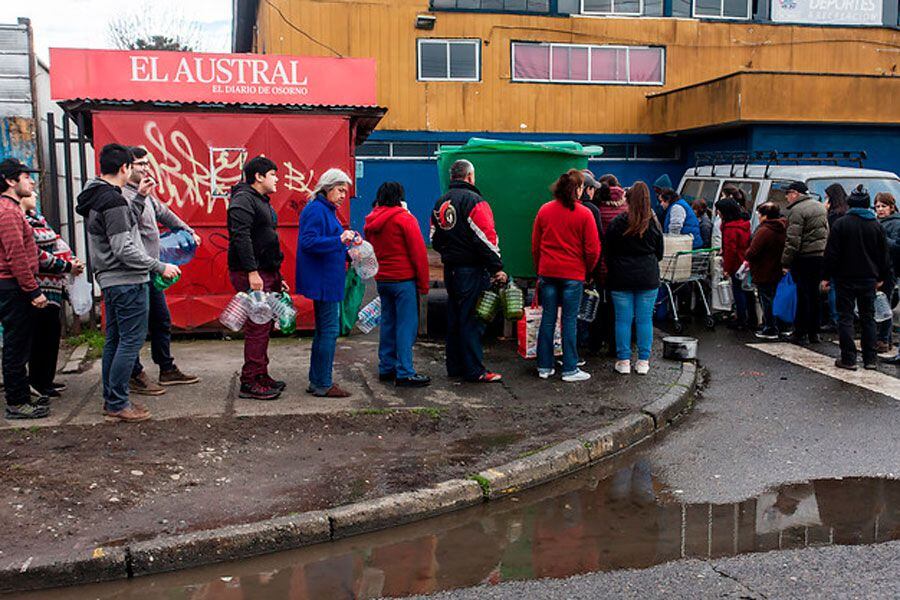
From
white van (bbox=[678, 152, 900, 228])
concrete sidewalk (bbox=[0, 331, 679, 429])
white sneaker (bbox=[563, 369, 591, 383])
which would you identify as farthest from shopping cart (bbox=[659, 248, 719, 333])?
white sneaker (bbox=[563, 369, 591, 383])

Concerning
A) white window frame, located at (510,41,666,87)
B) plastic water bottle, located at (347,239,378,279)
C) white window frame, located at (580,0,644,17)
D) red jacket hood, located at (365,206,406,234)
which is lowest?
plastic water bottle, located at (347,239,378,279)

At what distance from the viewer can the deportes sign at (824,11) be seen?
25.2m

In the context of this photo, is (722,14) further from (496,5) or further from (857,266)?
(857,266)

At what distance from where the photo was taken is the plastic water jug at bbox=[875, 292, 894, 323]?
9477 mm

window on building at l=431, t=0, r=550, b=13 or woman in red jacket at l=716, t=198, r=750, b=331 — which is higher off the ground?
window on building at l=431, t=0, r=550, b=13

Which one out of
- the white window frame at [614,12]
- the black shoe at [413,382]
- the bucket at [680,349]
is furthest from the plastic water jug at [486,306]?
the white window frame at [614,12]

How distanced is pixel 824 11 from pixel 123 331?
78.9 feet

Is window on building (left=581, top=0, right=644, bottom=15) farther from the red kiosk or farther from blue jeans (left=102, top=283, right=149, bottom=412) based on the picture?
blue jeans (left=102, top=283, right=149, bottom=412)

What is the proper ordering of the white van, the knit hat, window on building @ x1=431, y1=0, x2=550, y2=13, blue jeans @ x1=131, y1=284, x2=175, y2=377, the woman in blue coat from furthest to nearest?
window on building @ x1=431, y1=0, x2=550, y2=13
the white van
the knit hat
blue jeans @ x1=131, y1=284, x2=175, y2=377
the woman in blue coat

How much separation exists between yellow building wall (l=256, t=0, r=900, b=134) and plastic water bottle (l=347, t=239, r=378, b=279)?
16368 mm

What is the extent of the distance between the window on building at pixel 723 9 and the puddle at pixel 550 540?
856 inches

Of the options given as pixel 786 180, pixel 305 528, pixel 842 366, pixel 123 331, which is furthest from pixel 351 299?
pixel 786 180

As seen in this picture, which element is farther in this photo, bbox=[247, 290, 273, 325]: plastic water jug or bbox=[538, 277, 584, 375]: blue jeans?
bbox=[538, 277, 584, 375]: blue jeans

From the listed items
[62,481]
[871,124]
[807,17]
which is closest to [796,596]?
[62,481]
